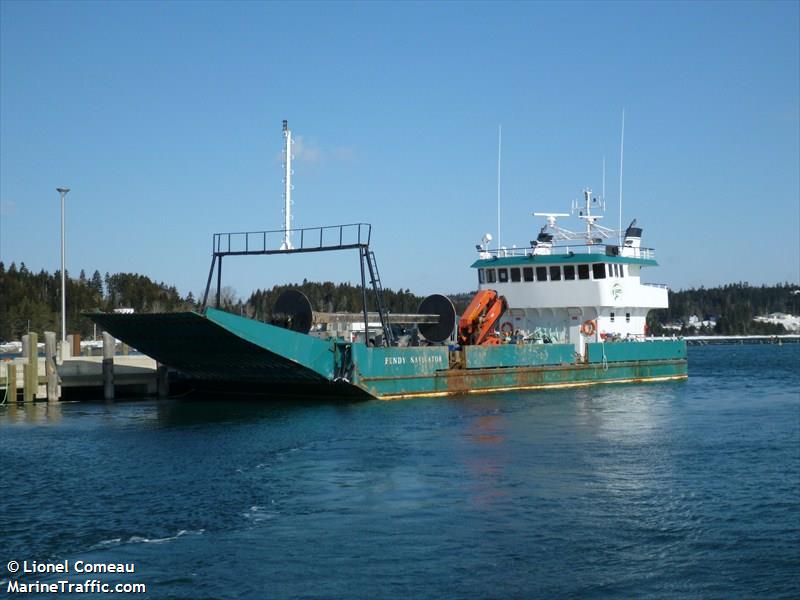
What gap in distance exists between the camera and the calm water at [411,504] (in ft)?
34.5

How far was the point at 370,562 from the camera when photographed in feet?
36.2

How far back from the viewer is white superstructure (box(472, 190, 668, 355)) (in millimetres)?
36594

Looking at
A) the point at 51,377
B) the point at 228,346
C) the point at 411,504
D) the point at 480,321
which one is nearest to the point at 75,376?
the point at 51,377

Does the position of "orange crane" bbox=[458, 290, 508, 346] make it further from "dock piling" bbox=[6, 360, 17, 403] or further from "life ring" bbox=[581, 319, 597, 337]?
"dock piling" bbox=[6, 360, 17, 403]

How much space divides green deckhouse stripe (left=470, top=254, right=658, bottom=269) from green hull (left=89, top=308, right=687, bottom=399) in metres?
3.31

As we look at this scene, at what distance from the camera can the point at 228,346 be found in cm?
2609

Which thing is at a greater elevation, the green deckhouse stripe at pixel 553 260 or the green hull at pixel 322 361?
the green deckhouse stripe at pixel 553 260

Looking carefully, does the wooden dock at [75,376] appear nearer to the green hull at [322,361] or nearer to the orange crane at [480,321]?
the green hull at [322,361]

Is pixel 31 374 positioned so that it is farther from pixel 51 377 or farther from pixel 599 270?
pixel 599 270

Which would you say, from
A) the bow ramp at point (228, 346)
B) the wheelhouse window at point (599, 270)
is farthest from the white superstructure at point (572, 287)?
the bow ramp at point (228, 346)

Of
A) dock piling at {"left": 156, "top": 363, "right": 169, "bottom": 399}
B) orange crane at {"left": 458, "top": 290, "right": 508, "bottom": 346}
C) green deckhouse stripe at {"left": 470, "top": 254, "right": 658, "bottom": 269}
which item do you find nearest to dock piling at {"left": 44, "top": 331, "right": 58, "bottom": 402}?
dock piling at {"left": 156, "top": 363, "right": 169, "bottom": 399}

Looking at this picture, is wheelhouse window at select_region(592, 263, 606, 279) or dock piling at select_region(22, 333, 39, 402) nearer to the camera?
dock piling at select_region(22, 333, 39, 402)

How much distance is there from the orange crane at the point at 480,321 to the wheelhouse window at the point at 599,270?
4311 millimetres

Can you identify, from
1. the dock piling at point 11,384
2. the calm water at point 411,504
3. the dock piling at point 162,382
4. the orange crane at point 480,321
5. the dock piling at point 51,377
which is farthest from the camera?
the orange crane at point 480,321
